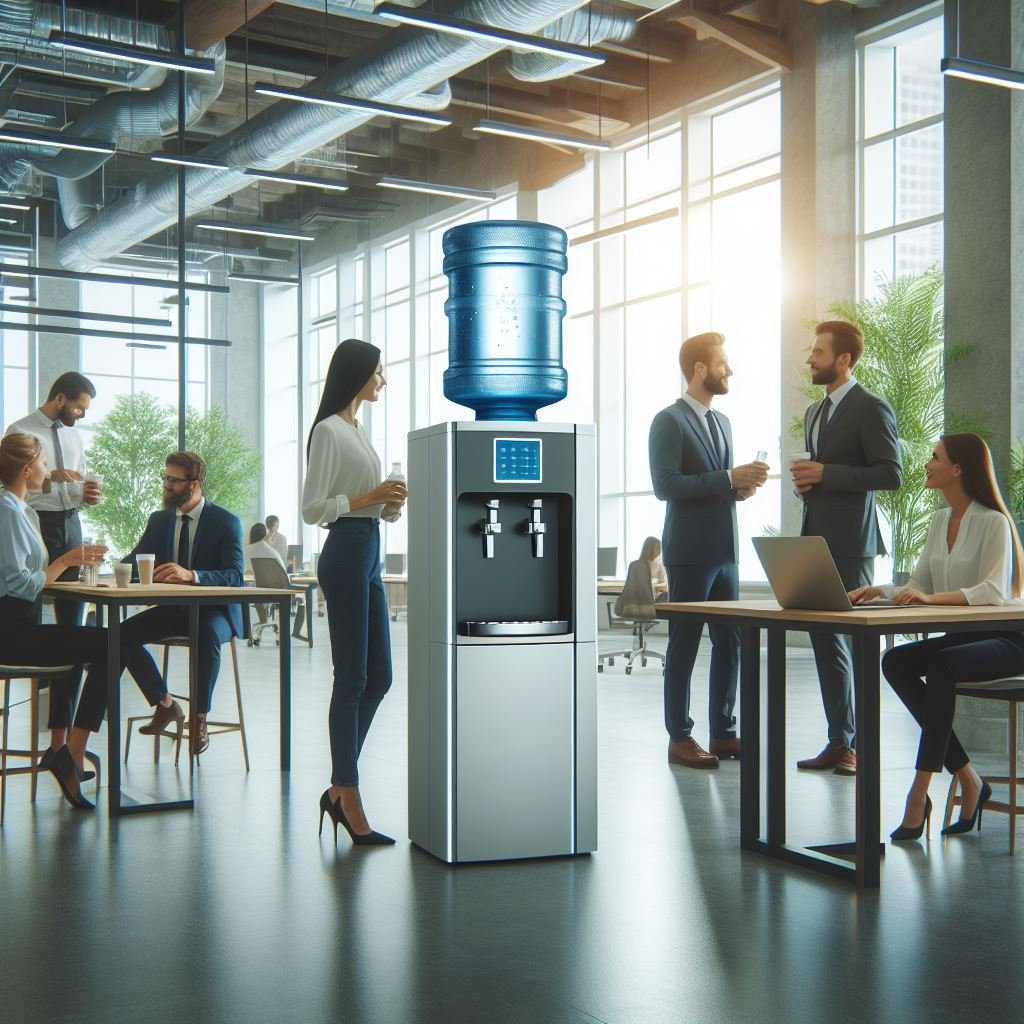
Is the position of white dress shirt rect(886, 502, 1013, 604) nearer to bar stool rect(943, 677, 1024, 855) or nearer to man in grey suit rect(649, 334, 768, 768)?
bar stool rect(943, 677, 1024, 855)

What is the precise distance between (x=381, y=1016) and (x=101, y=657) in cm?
240

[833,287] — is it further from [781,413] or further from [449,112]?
[449,112]

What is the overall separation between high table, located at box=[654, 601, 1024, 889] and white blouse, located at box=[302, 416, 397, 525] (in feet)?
3.11

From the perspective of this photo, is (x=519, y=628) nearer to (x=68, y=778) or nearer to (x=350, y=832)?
(x=350, y=832)

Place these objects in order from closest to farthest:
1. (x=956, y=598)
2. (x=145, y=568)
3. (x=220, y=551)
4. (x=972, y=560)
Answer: (x=956, y=598) → (x=972, y=560) → (x=145, y=568) → (x=220, y=551)

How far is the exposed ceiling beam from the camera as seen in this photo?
11.6 metres

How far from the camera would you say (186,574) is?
4832 mm

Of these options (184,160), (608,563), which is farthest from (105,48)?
(608,563)

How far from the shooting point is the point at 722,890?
3.19m

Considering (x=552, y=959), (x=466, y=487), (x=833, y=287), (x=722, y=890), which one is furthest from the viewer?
(x=833, y=287)

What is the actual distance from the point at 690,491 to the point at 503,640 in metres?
1.66

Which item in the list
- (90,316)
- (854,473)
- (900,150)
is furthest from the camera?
(90,316)

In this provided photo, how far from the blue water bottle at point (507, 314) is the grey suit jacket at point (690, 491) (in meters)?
1.02

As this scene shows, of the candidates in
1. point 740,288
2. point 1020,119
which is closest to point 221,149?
point 740,288
